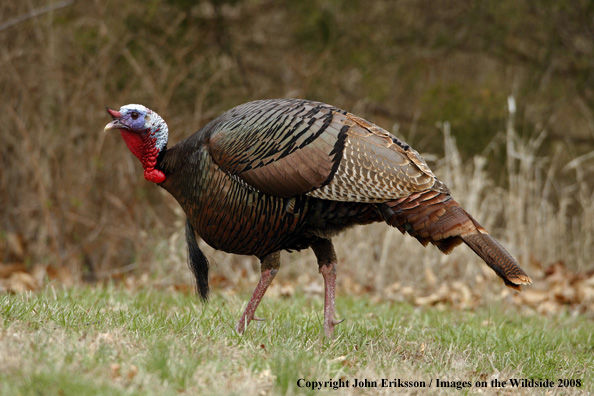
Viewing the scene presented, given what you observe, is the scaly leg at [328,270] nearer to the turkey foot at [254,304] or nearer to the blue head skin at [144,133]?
the turkey foot at [254,304]

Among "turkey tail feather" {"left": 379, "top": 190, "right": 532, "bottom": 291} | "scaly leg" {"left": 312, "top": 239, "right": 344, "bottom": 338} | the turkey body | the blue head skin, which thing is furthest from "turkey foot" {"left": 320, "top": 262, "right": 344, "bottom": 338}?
the blue head skin

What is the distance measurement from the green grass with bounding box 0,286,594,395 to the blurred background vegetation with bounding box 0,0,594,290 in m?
2.12

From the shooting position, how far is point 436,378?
11.2ft

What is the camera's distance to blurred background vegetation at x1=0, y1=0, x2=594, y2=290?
7492mm

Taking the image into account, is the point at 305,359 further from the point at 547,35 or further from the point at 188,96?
the point at 547,35

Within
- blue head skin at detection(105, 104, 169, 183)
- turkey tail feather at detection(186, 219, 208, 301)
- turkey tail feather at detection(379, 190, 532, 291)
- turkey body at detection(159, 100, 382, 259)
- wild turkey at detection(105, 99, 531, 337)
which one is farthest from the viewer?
turkey tail feather at detection(186, 219, 208, 301)

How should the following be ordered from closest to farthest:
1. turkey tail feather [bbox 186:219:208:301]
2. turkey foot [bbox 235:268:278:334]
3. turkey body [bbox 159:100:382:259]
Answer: turkey body [bbox 159:100:382:259], turkey foot [bbox 235:268:278:334], turkey tail feather [bbox 186:219:208:301]

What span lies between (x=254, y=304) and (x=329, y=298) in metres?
0.46

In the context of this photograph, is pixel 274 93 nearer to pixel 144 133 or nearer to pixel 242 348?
pixel 144 133

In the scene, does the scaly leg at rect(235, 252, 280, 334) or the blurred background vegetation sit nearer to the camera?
the scaly leg at rect(235, 252, 280, 334)

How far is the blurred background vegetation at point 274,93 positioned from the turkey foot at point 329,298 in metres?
2.87

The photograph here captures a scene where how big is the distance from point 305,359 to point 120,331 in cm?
95

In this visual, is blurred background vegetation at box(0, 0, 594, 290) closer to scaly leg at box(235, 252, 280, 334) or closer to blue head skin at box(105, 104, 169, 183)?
blue head skin at box(105, 104, 169, 183)

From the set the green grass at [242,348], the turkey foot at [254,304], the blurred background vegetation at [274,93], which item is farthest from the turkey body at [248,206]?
the blurred background vegetation at [274,93]
